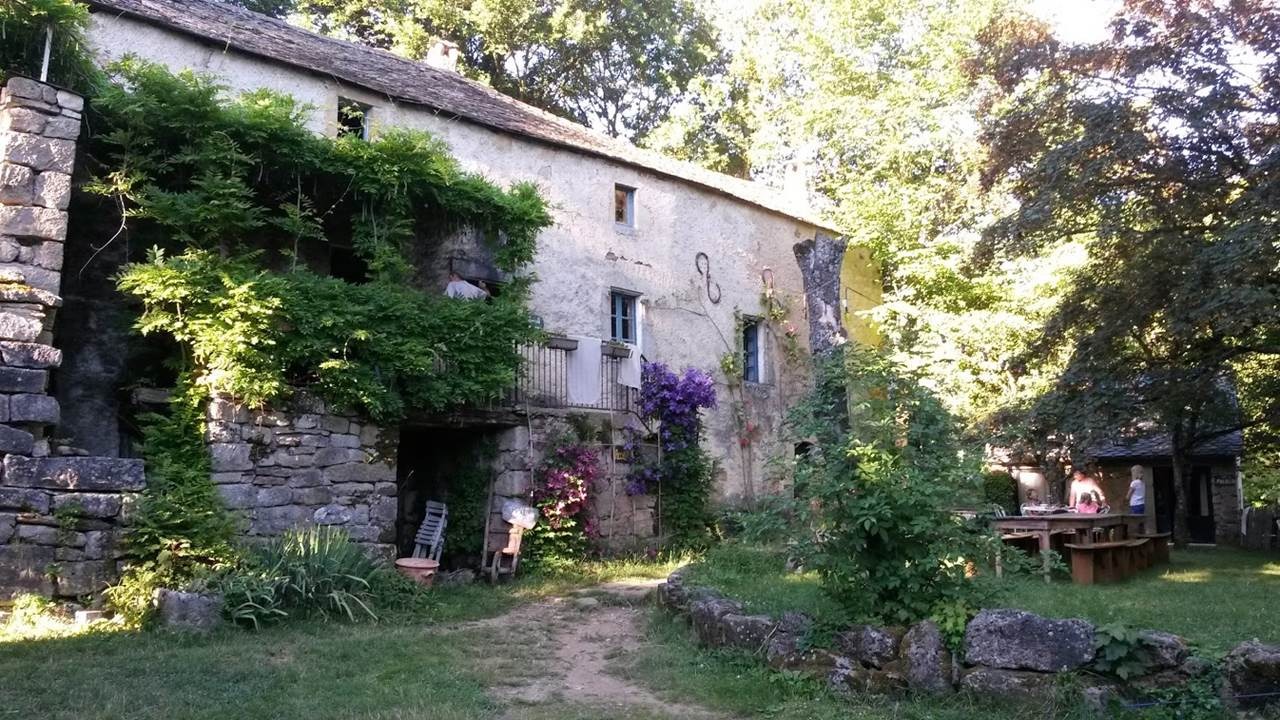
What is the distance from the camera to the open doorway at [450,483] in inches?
494

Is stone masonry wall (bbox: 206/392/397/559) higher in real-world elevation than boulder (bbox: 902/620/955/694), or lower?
higher

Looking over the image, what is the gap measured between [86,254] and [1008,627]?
10219mm

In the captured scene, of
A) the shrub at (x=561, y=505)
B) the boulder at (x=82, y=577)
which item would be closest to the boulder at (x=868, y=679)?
the boulder at (x=82, y=577)

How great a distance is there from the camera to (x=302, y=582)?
341 inches

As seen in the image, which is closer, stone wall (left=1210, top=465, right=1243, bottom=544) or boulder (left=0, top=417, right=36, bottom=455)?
boulder (left=0, top=417, right=36, bottom=455)

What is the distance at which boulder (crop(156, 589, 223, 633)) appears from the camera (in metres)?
7.89

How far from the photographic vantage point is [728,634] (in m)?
7.03

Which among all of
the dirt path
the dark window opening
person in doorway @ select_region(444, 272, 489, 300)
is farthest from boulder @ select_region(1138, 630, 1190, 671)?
the dark window opening

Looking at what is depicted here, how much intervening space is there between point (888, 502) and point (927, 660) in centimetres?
99

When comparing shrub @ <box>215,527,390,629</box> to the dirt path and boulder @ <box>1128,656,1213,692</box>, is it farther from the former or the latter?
boulder @ <box>1128,656,1213,692</box>

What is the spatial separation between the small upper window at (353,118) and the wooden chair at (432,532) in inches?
207

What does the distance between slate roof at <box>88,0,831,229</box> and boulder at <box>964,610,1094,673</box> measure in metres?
10.9

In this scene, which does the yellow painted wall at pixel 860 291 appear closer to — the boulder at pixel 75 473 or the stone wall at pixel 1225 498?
the stone wall at pixel 1225 498

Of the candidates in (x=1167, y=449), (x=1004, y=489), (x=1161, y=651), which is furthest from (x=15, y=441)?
(x=1167, y=449)
